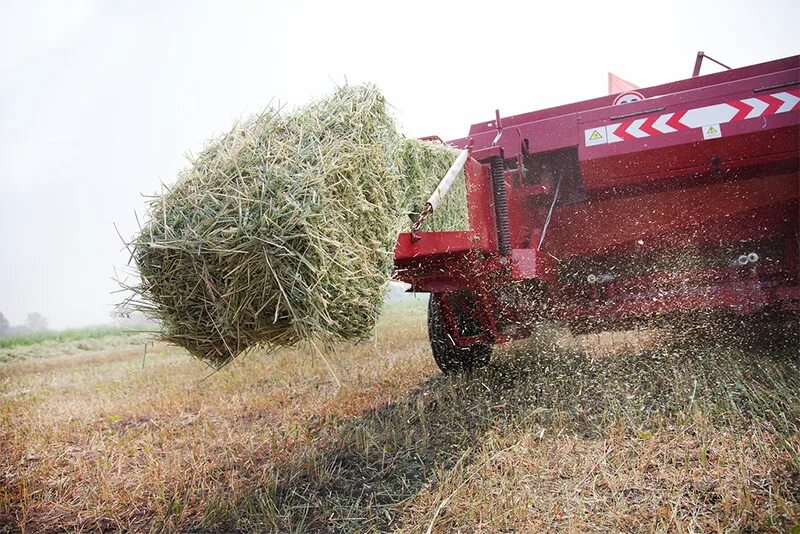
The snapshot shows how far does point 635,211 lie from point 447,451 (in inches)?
84.9

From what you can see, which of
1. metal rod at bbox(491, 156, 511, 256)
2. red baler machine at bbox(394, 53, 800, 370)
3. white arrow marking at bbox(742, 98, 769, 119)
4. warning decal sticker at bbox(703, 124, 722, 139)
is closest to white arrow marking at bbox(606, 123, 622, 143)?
red baler machine at bbox(394, 53, 800, 370)

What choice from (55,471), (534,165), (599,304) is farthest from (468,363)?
(55,471)

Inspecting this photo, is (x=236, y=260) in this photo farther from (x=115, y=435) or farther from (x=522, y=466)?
(x=115, y=435)

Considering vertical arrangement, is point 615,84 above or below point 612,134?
above

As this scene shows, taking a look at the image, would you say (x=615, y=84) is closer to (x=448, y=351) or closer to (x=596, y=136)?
(x=596, y=136)

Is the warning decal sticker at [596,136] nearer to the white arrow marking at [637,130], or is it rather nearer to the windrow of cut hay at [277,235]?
the white arrow marking at [637,130]

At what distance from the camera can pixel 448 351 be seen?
474cm

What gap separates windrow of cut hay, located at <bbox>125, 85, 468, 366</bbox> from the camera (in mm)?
2262

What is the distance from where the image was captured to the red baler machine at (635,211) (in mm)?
3828

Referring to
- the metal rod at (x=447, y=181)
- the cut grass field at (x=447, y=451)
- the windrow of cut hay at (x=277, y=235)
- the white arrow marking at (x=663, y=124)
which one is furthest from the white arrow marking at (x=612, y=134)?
the windrow of cut hay at (x=277, y=235)

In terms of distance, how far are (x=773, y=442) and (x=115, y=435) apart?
3627 millimetres

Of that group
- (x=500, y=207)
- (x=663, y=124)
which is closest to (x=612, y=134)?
(x=663, y=124)

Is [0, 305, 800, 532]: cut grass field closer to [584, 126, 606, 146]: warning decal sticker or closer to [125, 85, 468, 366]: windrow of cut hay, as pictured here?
[125, 85, 468, 366]: windrow of cut hay

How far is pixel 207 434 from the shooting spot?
396 cm
